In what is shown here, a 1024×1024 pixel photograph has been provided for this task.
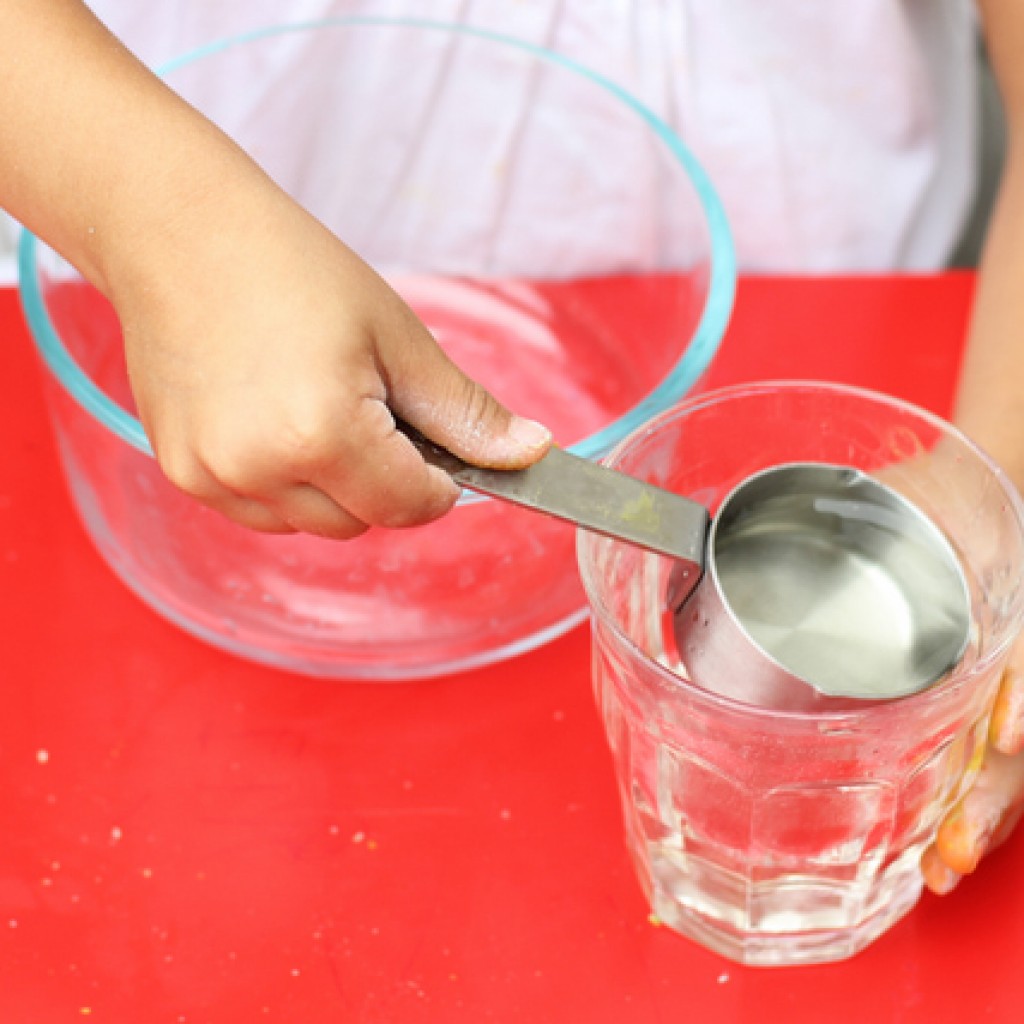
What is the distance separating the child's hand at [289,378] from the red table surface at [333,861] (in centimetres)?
13

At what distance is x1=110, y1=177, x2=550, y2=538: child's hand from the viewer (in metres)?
0.43

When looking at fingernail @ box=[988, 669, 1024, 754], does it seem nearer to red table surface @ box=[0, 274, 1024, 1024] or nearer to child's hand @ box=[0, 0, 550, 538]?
red table surface @ box=[0, 274, 1024, 1024]

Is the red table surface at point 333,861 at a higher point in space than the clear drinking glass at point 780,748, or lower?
lower

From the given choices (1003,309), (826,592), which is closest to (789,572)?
(826,592)

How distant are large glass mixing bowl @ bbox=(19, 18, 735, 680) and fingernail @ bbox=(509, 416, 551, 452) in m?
0.10

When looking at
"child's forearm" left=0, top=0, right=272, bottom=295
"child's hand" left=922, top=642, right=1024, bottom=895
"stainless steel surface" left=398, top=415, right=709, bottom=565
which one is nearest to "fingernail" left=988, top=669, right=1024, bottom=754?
"child's hand" left=922, top=642, right=1024, bottom=895

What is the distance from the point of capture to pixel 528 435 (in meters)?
0.44

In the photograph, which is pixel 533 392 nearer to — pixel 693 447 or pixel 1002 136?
pixel 693 447

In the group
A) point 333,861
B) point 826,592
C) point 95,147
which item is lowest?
point 333,861

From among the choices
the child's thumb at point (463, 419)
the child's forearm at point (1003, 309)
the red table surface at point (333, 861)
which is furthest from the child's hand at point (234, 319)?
the child's forearm at point (1003, 309)

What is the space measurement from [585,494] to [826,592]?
10 centimetres

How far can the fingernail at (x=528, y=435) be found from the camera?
0.43 metres

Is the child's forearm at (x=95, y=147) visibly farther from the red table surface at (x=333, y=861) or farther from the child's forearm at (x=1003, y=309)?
the child's forearm at (x=1003, y=309)

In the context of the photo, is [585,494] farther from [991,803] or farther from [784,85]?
[784,85]
